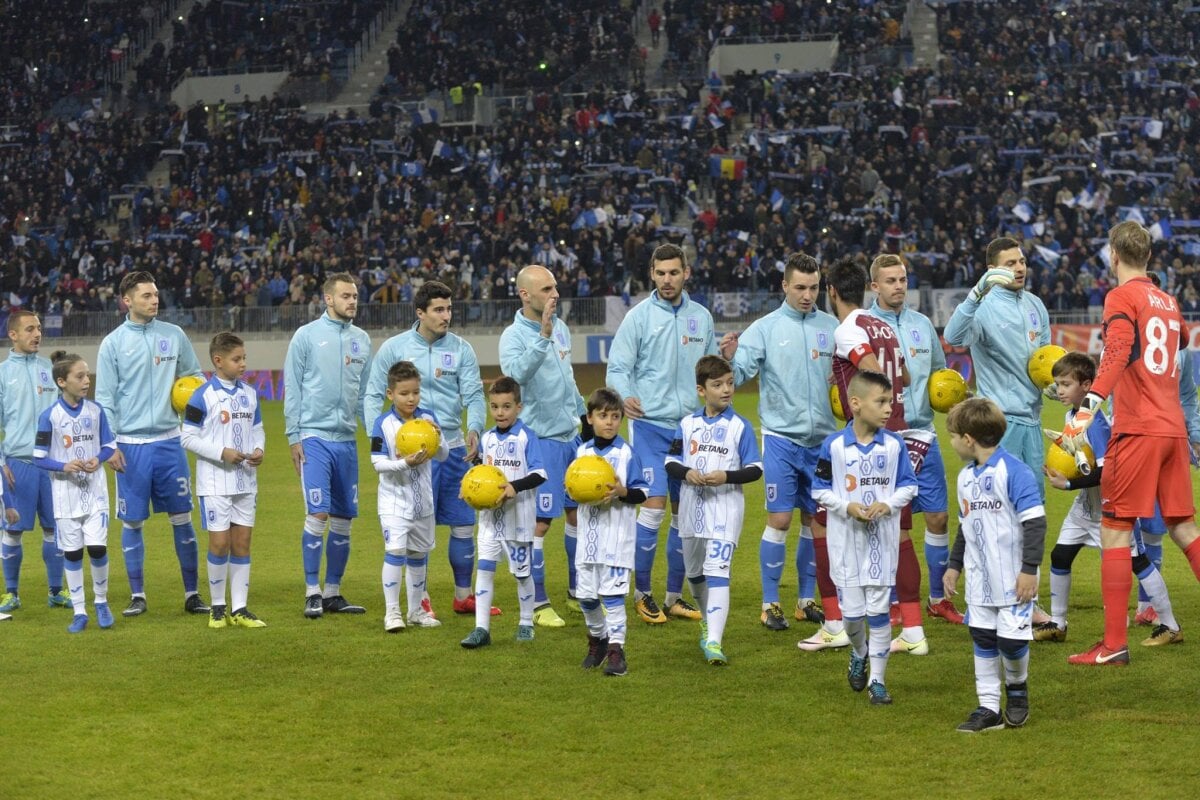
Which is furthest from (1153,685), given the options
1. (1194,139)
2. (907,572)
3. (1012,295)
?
(1194,139)

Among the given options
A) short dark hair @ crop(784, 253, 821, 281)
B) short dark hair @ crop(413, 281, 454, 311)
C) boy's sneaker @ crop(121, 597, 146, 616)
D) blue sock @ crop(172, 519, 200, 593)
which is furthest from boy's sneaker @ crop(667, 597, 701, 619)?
boy's sneaker @ crop(121, 597, 146, 616)

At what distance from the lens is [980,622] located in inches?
257

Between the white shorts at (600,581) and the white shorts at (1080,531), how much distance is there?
2.80 meters

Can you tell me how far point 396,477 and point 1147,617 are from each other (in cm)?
501

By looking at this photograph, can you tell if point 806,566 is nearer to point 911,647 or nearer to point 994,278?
point 911,647

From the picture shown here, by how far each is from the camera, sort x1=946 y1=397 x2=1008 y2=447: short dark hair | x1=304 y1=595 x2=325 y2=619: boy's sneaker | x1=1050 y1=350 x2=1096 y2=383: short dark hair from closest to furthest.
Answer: x1=946 y1=397 x2=1008 y2=447: short dark hair
x1=1050 y1=350 x2=1096 y2=383: short dark hair
x1=304 y1=595 x2=325 y2=619: boy's sneaker

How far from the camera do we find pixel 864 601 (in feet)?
23.7

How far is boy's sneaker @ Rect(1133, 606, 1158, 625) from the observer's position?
29.2 ft

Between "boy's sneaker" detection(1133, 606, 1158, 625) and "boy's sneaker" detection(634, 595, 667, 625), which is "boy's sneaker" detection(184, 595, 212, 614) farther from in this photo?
"boy's sneaker" detection(1133, 606, 1158, 625)

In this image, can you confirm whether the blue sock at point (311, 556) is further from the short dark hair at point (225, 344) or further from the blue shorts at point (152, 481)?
the short dark hair at point (225, 344)

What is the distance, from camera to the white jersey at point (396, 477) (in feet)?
29.5

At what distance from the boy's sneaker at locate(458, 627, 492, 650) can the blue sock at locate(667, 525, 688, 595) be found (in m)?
1.39

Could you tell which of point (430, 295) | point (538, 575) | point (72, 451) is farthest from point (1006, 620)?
point (72, 451)

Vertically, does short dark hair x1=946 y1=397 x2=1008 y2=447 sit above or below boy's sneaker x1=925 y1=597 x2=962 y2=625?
above
